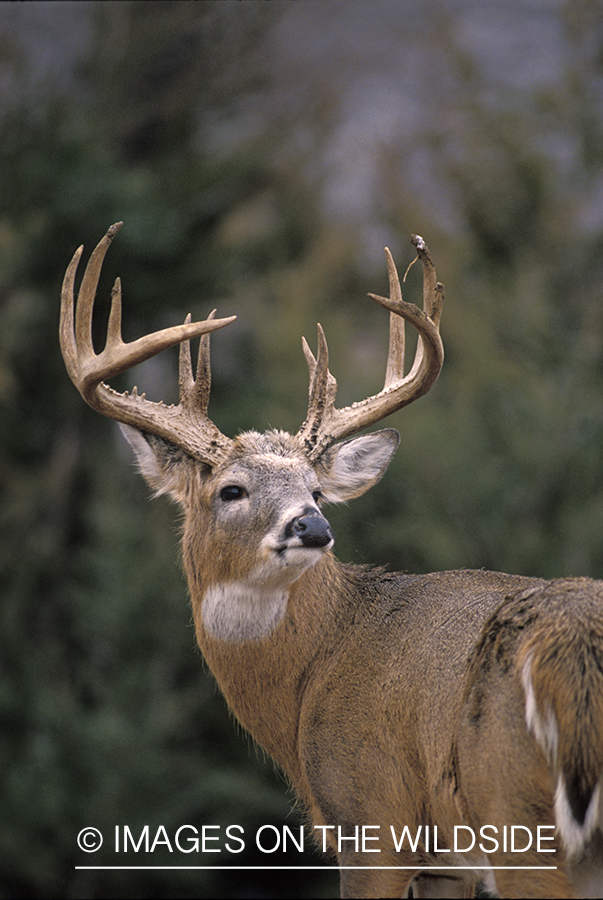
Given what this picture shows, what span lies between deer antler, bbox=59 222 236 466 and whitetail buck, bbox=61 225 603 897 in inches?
0.4

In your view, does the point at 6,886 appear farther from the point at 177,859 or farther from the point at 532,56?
the point at 532,56

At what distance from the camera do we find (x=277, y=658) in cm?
525

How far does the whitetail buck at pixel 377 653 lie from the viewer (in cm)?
368

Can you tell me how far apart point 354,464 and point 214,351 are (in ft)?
51.8

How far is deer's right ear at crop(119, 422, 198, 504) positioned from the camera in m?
5.67

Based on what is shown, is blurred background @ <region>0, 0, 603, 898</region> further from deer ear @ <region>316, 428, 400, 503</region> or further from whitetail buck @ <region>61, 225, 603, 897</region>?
whitetail buck @ <region>61, 225, 603, 897</region>

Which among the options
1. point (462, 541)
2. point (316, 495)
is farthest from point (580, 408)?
point (316, 495)

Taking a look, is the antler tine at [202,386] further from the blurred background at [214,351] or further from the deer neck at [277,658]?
the blurred background at [214,351]

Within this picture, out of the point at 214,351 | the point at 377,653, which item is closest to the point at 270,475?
the point at 377,653

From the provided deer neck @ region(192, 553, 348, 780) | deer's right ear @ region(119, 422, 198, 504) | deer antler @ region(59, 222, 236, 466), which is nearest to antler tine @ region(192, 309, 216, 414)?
deer antler @ region(59, 222, 236, 466)

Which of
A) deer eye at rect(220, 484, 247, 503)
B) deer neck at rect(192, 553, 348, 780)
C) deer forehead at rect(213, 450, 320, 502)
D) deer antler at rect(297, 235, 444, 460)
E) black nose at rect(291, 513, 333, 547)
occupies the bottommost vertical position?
deer neck at rect(192, 553, 348, 780)

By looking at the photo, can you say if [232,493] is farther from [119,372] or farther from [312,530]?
[119,372]

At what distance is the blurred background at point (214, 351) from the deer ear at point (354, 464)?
9.33 metres

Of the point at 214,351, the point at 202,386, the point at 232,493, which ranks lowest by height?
the point at 232,493
